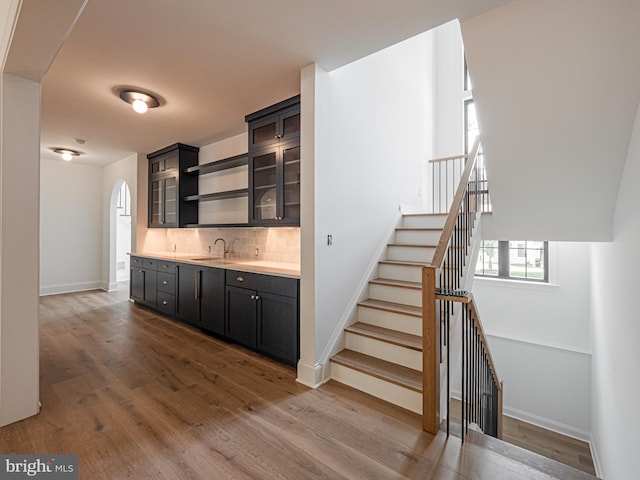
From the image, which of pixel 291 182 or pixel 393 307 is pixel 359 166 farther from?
pixel 393 307

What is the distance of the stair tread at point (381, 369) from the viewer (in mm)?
2361

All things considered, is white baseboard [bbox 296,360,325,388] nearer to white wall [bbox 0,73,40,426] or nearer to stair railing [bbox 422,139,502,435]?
stair railing [bbox 422,139,502,435]

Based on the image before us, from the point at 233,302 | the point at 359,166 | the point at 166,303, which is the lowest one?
the point at 166,303

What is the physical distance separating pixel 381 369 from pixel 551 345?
3567mm

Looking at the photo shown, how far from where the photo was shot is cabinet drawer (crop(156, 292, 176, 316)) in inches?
173

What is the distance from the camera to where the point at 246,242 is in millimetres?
4613

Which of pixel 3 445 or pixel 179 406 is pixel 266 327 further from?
pixel 3 445

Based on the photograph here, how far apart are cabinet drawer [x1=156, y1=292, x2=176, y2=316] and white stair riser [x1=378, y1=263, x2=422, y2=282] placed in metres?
2.92

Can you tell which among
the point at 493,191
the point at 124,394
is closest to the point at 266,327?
the point at 124,394

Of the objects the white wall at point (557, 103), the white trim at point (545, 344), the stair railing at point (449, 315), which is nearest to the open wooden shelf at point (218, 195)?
the stair railing at point (449, 315)

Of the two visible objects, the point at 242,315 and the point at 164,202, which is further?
the point at 164,202

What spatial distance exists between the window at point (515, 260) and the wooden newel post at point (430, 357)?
11.6 ft

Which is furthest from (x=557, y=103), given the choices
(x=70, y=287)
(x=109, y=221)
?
(x=70, y=287)

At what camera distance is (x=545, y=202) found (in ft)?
9.48
